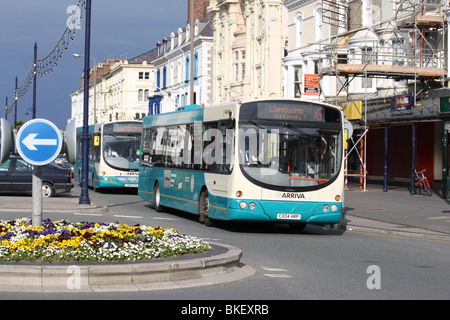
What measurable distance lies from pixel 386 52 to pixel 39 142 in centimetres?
2471

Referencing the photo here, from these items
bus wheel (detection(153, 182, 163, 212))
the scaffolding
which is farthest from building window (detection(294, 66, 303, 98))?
bus wheel (detection(153, 182, 163, 212))

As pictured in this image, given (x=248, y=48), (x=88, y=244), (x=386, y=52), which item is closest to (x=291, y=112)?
(x=88, y=244)

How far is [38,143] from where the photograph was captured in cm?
1026

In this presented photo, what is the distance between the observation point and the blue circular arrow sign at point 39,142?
10148mm

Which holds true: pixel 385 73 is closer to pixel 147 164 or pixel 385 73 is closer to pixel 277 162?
pixel 147 164

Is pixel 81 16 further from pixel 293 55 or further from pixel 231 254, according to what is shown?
pixel 293 55

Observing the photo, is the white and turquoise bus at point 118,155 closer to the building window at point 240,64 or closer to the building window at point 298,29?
the building window at point 298,29

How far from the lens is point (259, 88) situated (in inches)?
2055

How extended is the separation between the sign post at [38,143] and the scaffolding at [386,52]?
21826 millimetres

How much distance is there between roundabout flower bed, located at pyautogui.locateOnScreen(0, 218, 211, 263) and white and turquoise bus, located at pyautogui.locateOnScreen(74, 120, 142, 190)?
20.0 metres

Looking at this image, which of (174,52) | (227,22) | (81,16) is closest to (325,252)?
(81,16)

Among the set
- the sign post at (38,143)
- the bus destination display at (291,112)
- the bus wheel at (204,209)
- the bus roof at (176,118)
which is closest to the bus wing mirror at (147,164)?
the bus roof at (176,118)

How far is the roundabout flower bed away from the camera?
948cm
